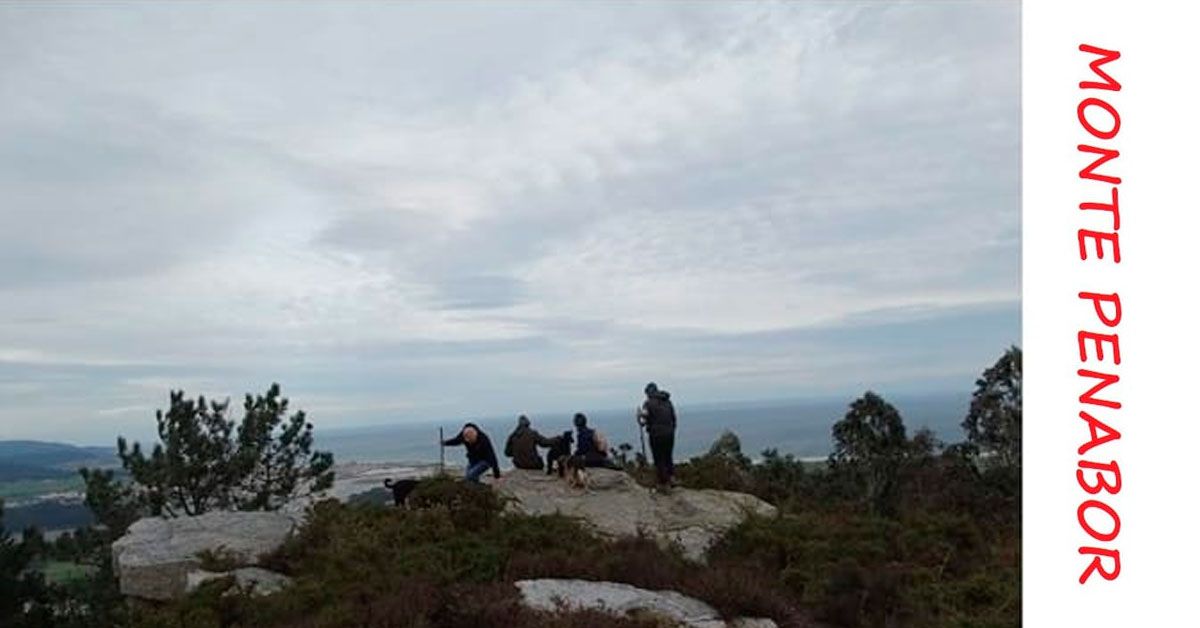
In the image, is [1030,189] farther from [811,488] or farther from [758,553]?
[811,488]

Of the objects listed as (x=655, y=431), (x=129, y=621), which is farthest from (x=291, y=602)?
(x=655, y=431)

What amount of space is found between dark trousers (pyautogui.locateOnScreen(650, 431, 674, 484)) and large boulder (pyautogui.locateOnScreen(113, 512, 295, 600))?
19.2 ft

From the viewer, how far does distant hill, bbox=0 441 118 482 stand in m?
78.5

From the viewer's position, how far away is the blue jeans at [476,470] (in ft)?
48.5

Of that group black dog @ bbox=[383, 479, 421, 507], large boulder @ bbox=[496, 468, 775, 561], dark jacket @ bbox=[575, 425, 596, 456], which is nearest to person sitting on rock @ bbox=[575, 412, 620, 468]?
dark jacket @ bbox=[575, 425, 596, 456]

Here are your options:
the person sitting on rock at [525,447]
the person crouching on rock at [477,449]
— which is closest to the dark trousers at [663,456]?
the person sitting on rock at [525,447]

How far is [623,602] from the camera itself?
8680mm

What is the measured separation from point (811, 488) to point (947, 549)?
948 centimetres

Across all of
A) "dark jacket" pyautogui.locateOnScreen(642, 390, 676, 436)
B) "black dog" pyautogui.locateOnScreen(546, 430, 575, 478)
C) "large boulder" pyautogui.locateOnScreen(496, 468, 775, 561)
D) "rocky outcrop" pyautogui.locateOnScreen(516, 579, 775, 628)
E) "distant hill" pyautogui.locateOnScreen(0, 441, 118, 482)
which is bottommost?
"distant hill" pyautogui.locateOnScreen(0, 441, 118, 482)

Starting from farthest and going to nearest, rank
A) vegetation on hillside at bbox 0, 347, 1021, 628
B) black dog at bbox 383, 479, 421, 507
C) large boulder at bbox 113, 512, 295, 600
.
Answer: black dog at bbox 383, 479, 421, 507, large boulder at bbox 113, 512, 295, 600, vegetation on hillside at bbox 0, 347, 1021, 628

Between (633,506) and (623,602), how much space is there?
5458mm

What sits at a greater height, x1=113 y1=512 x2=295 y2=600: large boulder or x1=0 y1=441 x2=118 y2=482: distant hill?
x1=113 y1=512 x2=295 y2=600: large boulder

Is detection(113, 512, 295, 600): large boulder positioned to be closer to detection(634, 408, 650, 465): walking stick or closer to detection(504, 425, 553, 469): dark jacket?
detection(504, 425, 553, 469): dark jacket

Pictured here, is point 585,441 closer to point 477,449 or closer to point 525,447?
point 525,447
